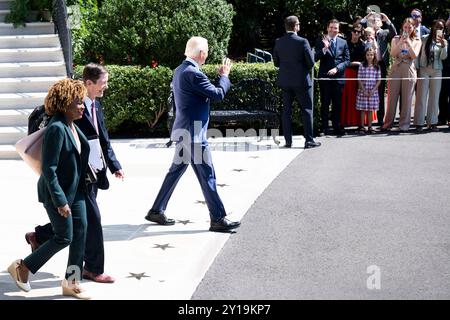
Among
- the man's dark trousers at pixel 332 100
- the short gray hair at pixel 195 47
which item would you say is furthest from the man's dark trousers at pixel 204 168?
A: the man's dark trousers at pixel 332 100

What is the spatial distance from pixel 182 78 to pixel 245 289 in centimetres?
251

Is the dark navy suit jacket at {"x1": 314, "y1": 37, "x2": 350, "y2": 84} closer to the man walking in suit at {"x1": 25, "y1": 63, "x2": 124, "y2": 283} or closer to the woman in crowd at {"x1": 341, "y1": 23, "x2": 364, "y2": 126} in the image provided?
the woman in crowd at {"x1": 341, "y1": 23, "x2": 364, "y2": 126}

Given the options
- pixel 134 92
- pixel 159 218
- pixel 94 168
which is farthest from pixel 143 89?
pixel 94 168

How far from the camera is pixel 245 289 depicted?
268 inches

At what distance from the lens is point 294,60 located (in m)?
12.8

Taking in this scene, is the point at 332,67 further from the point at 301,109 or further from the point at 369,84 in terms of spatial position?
the point at 301,109

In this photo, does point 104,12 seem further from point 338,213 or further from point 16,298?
point 16,298

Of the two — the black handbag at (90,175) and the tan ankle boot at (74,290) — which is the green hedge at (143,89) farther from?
the tan ankle boot at (74,290)

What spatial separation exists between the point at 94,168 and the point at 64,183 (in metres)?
0.81

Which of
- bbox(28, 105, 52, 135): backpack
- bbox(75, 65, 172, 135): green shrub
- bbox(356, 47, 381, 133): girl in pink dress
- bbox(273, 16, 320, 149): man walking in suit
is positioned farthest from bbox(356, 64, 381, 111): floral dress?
bbox(28, 105, 52, 135): backpack

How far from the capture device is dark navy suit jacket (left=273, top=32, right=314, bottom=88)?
41.8ft

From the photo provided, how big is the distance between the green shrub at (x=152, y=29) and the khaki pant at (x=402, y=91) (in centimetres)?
330

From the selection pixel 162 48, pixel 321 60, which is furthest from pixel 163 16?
pixel 321 60

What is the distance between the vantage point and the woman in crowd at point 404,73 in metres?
14.2
